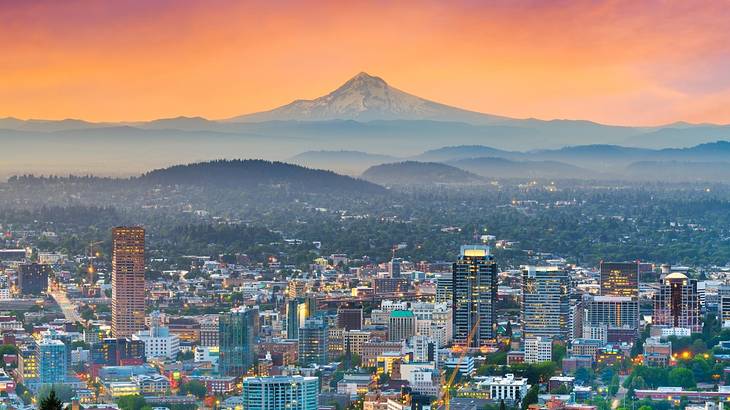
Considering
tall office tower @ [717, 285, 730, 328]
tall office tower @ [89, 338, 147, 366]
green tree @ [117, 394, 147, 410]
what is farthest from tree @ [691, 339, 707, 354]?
green tree @ [117, 394, 147, 410]

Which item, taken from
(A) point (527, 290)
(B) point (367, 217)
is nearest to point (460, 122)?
(B) point (367, 217)

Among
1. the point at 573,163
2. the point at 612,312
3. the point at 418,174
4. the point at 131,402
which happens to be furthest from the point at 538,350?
the point at 573,163

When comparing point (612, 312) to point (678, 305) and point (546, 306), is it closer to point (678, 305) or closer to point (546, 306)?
point (678, 305)

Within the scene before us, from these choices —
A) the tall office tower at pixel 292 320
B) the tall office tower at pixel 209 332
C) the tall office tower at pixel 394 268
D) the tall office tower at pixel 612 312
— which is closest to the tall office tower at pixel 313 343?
the tall office tower at pixel 292 320

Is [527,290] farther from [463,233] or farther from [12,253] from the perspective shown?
[463,233]

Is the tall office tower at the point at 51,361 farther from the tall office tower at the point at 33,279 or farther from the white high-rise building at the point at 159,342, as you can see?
the tall office tower at the point at 33,279

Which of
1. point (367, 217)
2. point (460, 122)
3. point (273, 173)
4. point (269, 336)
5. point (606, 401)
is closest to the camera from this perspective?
point (606, 401)
